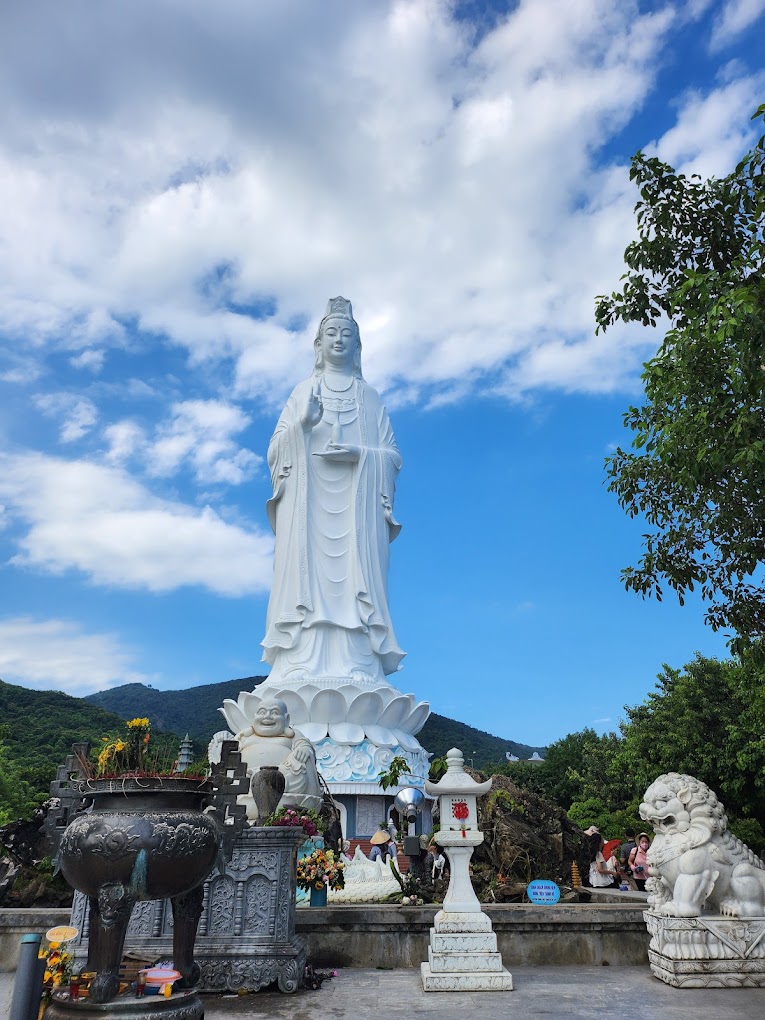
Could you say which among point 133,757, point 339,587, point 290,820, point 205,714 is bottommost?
point 290,820

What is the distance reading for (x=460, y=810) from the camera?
6.11 metres

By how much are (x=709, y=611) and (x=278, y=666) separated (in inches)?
374

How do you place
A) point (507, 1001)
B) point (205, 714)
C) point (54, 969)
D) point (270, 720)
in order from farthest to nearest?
point (205, 714), point (270, 720), point (507, 1001), point (54, 969)

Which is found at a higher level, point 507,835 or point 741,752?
point 741,752

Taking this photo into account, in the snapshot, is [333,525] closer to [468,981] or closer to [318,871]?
[318,871]

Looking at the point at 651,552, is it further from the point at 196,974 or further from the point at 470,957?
the point at 196,974

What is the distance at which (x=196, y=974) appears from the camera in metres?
3.86

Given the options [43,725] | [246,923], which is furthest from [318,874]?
[43,725]

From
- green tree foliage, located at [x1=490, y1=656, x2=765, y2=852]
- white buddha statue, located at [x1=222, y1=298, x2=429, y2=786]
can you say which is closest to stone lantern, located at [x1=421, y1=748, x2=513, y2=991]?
white buddha statue, located at [x1=222, y1=298, x2=429, y2=786]

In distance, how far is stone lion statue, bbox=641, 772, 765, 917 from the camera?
5.87m

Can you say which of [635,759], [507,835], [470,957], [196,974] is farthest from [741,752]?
[196,974]

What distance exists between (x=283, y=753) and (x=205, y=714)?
5237 cm

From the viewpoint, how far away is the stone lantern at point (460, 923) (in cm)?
555

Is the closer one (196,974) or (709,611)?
(196,974)
